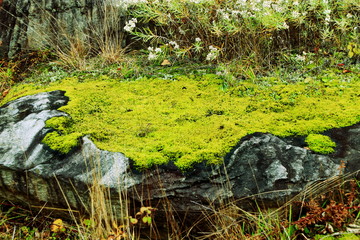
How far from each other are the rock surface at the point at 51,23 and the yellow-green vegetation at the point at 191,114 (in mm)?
1575

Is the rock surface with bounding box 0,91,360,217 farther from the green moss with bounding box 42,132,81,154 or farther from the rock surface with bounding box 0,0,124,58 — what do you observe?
the rock surface with bounding box 0,0,124,58

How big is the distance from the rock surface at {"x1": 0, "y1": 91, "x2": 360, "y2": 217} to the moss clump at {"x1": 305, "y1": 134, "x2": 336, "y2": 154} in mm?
50

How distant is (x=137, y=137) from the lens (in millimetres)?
2631

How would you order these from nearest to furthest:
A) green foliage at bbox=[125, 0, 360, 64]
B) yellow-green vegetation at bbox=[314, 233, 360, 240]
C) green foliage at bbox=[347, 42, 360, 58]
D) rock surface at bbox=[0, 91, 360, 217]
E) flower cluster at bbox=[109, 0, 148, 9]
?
yellow-green vegetation at bbox=[314, 233, 360, 240]
rock surface at bbox=[0, 91, 360, 217]
green foliage at bbox=[347, 42, 360, 58]
green foliage at bbox=[125, 0, 360, 64]
flower cluster at bbox=[109, 0, 148, 9]

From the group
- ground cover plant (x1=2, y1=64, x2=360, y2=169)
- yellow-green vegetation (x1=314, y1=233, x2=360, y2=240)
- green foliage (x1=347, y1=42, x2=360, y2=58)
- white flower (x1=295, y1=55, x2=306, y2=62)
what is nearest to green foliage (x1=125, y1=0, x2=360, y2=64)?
green foliage (x1=347, y1=42, x2=360, y2=58)

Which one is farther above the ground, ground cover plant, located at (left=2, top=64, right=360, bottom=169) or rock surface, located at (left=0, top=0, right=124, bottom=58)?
rock surface, located at (left=0, top=0, right=124, bottom=58)

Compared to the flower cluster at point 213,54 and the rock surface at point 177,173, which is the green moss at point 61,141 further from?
the flower cluster at point 213,54

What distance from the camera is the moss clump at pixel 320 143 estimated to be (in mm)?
2309

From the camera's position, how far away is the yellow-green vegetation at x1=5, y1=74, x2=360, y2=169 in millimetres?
2420

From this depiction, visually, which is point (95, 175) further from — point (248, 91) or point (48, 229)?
point (248, 91)

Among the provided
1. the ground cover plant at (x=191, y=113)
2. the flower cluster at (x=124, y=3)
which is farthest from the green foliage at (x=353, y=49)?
the flower cluster at (x=124, y=3)

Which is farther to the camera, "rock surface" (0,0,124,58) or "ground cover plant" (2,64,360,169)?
"rock surface" (0,0,124,58)

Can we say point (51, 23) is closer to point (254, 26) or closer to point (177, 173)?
point (254, 26)

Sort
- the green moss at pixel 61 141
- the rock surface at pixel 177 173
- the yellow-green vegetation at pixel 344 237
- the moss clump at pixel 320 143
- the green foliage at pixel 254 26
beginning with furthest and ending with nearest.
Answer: the green foliage at pixel 254 26 → the green moss at pixel 61 141 → the moss clump at pixel 320 143 → the rock surface at pixel 177 173 → the yellow-green vegetation at pixel 344 237
